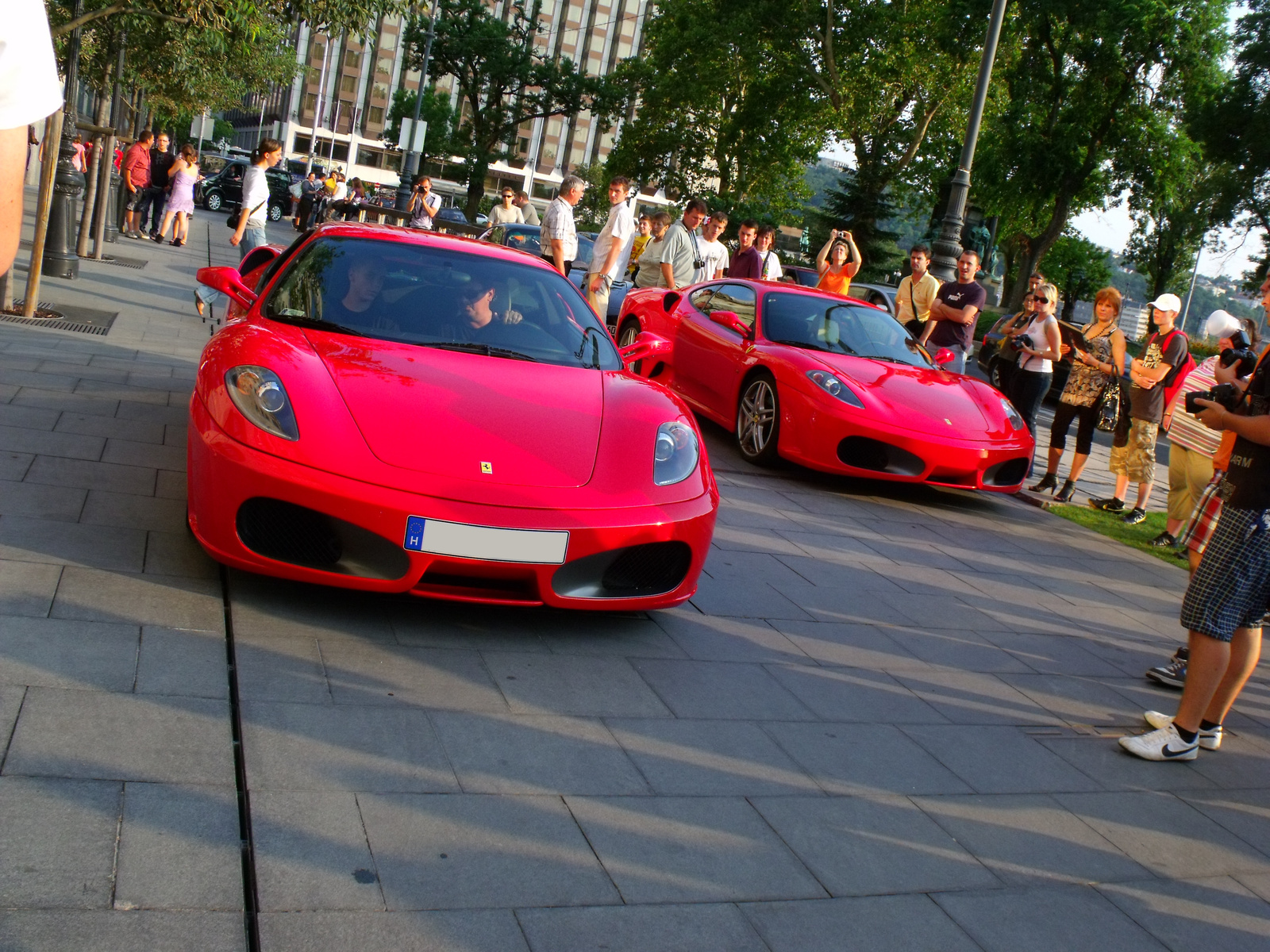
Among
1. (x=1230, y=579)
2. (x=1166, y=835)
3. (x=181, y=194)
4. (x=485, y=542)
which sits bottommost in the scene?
(x=1166, y=835)

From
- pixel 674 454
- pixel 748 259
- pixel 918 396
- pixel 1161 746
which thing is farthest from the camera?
pixel 748 259

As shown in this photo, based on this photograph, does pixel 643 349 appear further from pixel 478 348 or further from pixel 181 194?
pixel 181 194

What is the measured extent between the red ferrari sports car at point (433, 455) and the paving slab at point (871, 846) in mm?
1275

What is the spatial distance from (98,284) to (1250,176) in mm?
Answer: 33047

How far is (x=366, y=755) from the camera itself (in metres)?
3.29

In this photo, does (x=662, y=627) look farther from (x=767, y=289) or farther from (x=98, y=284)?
(x=98, y=284)

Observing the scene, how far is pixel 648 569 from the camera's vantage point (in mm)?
4613

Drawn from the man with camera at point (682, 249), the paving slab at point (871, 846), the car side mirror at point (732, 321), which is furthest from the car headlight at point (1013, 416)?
the paving slab at point (871, 846)

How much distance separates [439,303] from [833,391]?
12.0 feet

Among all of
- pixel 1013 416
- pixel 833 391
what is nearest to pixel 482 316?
pixel 833 391

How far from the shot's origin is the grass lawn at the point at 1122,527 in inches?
334

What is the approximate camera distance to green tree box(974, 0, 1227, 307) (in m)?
32.4

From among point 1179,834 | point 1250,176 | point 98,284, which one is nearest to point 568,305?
point 1179,834

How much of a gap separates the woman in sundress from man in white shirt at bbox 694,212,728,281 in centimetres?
937
